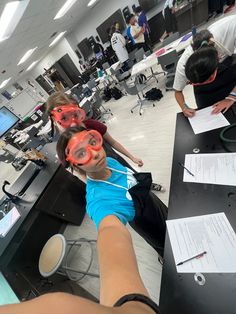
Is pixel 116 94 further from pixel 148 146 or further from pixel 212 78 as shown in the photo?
pixel 212 78

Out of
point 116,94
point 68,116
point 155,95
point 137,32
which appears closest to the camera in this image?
point 68,116

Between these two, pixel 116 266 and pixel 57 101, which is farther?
pixel 57 101

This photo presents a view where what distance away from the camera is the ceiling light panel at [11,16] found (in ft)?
11.3

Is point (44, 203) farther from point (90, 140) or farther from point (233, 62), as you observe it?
point (233, 62)

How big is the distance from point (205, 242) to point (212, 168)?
1.48 feet

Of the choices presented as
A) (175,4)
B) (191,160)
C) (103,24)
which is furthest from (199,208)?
(103,24)

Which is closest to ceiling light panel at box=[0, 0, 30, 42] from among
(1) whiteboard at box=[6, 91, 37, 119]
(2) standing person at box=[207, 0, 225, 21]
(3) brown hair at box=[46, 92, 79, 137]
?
(3) brown hair at box=[46, 92, 79, 137]

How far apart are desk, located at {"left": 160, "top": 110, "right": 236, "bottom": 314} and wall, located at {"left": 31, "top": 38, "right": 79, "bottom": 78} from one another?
40.4 feet

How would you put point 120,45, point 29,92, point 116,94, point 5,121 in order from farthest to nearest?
point 29,92, point 120,45, point 116,94, point 5,121

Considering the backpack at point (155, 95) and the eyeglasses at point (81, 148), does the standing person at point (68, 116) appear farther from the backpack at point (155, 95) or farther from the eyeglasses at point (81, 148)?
the backpack at point (155, 95)

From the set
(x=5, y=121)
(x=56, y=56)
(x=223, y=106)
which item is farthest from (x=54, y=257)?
(x=56, y=56)

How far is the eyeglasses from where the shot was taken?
905 millimetres

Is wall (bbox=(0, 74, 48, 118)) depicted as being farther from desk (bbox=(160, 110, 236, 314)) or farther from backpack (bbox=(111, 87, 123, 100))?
desk (bbox=(160, 110, 236, 314))

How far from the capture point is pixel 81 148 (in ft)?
3.02
